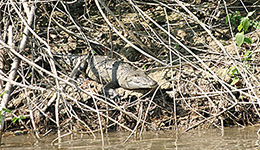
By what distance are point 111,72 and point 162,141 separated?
68.1 inches

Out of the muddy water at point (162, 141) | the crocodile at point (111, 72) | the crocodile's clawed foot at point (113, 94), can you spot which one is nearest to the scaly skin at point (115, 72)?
the crocodile at point (111, 72)

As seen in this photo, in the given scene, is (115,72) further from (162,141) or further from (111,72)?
(162,141)

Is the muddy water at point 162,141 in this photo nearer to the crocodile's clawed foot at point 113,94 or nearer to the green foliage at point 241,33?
the crocodile's clawed foot at point 113,94

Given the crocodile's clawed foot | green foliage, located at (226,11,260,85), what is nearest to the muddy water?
the crocodile's clawed foot

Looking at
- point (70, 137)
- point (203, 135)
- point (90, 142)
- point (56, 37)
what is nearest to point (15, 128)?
point (70, 137)

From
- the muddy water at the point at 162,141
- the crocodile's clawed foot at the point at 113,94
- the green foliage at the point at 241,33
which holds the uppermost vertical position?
the green foliage at the point at 241,33

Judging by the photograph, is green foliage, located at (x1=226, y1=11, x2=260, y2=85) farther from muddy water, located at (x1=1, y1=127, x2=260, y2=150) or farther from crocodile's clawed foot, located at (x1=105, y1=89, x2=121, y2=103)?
crocodile's clawed foot, located at (x1=105, y1=89, x2=121, y2=103)

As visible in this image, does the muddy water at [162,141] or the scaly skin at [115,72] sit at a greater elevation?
the scaly skin at [115,72]

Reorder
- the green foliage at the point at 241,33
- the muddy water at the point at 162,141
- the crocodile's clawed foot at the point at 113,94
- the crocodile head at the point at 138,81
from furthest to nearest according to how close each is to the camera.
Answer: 1. the crocodile's clawed foot at the point at 113,94
2. the crocodile head at the point at 138,81
3. the muddy water at the point at 162,141
4. the green foliage at the point at 241,33

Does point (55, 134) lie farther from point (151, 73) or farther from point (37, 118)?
point (151, 73)

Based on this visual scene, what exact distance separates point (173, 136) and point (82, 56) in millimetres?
1945

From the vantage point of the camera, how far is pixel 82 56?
5.16 m

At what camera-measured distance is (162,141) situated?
12.4ft

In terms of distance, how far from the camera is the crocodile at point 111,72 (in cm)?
477
